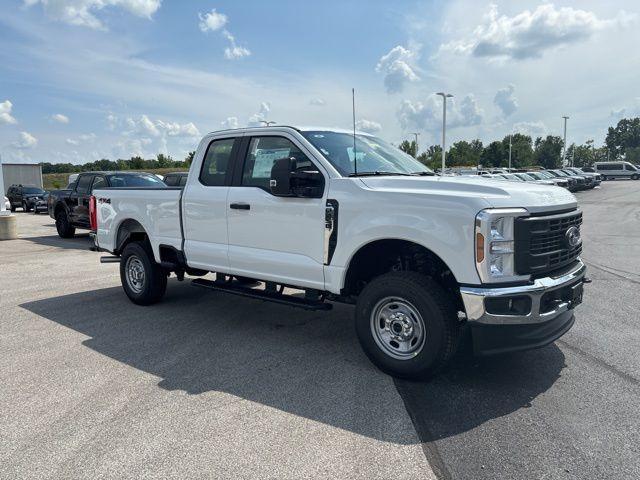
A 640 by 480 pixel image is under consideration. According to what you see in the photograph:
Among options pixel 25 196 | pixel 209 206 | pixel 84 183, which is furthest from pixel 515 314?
pixel 25 196

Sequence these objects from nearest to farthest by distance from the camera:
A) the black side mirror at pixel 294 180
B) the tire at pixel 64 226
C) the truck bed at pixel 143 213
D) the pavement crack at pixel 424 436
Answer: the pavement crack at pixel 424 436 < the black side mirror at pixel 294 180 < the truck bed at pixel 143 213 < the tire at pixel 64 226

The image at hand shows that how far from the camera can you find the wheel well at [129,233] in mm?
6848

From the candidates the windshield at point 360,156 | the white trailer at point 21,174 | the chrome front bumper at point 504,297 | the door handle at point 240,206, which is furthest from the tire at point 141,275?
the white trailer at point 21,174

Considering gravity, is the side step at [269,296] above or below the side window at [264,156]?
below

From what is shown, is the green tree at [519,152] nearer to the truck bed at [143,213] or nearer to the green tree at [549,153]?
the green tree at [549,153]

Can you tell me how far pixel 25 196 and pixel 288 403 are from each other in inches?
1227

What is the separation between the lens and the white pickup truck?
12.5 feet

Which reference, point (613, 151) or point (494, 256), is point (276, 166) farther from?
point (613, 151)

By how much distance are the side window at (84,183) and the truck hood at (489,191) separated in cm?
1242


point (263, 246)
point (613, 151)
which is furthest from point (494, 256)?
point (613, 151)

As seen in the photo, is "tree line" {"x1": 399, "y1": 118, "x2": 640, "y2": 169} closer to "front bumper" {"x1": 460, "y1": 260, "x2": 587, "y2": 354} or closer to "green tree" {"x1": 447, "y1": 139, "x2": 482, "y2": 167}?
"green tree" {"x1": 447, "y1": 139, "x2": 482, "y2": 167}

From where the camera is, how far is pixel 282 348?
519 cm

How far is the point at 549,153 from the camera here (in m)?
103

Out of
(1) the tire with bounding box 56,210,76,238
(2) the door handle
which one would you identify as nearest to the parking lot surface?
(2) the door handle
